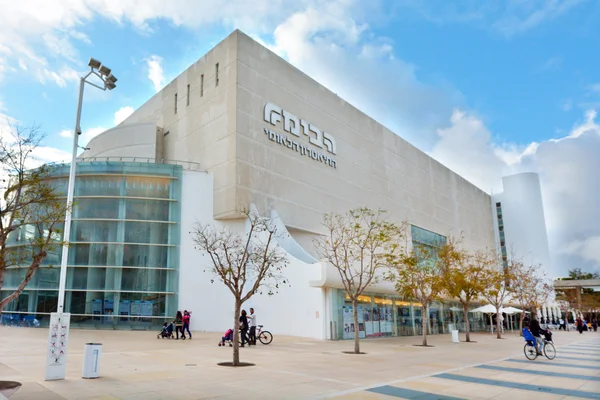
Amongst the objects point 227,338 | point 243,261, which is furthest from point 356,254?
point 243,261

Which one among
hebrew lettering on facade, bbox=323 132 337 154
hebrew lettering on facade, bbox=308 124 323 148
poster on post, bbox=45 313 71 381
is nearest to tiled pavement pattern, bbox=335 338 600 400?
poster on post, bbox=45 313 71 381

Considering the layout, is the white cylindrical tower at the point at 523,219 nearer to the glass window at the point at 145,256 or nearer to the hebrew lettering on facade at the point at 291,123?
the hebrew lettering on facade at the point at 291,123

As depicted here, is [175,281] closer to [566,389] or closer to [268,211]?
[268,211]

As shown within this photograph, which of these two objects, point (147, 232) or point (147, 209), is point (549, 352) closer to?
point (147, 232)

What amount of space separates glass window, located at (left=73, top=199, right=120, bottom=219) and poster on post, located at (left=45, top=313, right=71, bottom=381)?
21.4 metres

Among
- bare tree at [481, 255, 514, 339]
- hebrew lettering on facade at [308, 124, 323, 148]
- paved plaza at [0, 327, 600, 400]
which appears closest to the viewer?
paved plaza at [0, 327, 600, 400]

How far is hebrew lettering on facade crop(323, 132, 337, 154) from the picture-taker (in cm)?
4250

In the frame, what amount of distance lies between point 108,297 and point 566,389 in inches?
1065

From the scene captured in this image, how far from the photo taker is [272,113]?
37.1m

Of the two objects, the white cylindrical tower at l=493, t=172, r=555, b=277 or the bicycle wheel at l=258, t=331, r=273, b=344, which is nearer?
the bicycle wheel at l=258, t=331, r=273, b=344

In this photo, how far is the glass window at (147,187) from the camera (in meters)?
32.2

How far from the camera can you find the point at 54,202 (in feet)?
41.2

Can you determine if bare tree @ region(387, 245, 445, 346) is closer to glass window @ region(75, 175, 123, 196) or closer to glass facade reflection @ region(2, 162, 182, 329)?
glass facade reflection @ region(2, 162, 182, 329)

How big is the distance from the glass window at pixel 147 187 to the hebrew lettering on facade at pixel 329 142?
1540 centimetres
